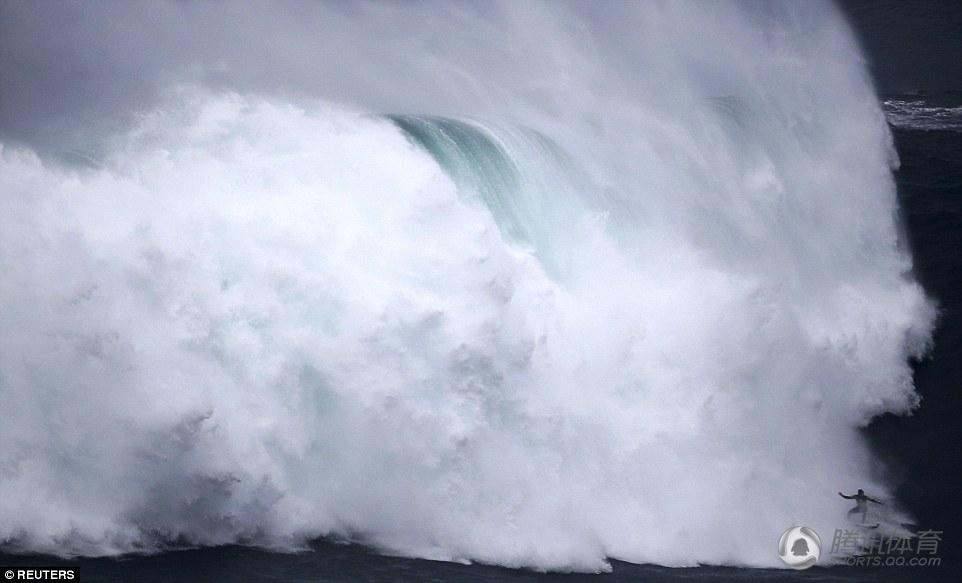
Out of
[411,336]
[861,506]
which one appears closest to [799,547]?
[861,506]

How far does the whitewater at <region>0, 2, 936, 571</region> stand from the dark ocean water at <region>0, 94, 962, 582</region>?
317 millimetres

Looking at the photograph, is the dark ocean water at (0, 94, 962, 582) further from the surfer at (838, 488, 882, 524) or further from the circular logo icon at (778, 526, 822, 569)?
the surfer at (838, 488, 882, 524)

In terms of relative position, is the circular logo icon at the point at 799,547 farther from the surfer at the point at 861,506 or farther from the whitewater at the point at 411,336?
the surfer at the point at 861,506

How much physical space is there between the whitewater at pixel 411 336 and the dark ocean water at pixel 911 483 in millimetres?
317

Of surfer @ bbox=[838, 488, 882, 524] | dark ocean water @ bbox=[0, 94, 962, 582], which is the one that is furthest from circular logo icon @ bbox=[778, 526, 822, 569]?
surfer @ bbox=[838, 488, 882, 524]

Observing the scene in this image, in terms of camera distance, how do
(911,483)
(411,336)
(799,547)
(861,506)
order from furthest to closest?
(911,483) < (861,506) < (799,547) < (411,336)

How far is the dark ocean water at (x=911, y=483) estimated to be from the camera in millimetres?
13312

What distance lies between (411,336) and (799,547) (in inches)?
252

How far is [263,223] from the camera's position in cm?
1493

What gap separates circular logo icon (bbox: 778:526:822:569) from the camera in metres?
15.5

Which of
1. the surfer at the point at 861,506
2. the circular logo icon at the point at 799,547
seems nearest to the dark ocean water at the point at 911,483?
the circular logo icon at the point at 799,547

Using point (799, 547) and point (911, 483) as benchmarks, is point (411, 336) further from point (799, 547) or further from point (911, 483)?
point (911, 483)

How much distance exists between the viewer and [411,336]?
49.1ft

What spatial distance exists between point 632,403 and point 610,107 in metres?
7.33
